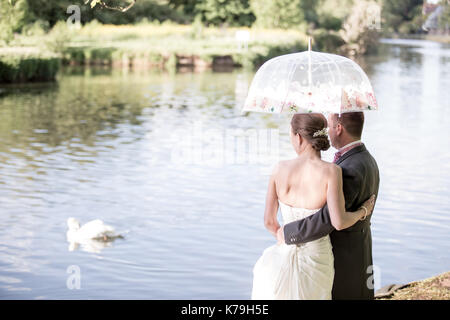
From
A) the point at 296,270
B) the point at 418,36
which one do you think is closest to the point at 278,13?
the point at 418,36

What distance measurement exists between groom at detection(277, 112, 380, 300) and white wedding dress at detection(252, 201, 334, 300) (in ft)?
0.17

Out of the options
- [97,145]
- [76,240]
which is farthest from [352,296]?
[97,145]

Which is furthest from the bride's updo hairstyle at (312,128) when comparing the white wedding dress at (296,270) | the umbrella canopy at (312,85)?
the umbrella canopy at (312,85)

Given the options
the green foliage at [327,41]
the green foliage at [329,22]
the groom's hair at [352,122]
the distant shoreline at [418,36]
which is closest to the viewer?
the groom's hair at [352,122]

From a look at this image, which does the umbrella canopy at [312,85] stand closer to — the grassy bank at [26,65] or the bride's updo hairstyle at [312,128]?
the bride's updo hairstyle at [312,128]

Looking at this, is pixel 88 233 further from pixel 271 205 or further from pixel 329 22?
pixel 329 22

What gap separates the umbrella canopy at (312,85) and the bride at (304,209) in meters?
0.63

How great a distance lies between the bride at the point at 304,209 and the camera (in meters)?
3.59

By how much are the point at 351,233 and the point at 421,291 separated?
77.1 inches

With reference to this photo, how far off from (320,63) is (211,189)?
260 inches

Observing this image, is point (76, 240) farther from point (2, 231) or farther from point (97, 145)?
point (97, 145)

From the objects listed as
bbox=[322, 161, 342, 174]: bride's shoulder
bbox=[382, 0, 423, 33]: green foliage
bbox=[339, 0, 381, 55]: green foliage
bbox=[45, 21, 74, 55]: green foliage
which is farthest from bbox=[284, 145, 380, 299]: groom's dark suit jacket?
bbox=[339, 0, 381, 55]: green foliage

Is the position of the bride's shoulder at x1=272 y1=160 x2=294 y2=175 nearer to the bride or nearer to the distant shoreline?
the bride

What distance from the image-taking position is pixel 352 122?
3809 mm
